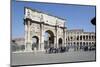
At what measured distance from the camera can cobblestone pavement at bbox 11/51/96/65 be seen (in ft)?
8.96

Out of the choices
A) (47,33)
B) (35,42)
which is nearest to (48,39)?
(47,33)

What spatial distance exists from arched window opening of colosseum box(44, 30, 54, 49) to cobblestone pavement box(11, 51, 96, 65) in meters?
0.13

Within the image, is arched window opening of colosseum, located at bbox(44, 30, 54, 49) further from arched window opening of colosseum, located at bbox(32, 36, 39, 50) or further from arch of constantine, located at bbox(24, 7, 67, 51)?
arched window opening of colosseum, located at bbox(32, 36, 39, 50)

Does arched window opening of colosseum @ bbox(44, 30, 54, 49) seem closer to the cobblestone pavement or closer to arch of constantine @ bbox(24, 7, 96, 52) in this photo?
arch of constantine @ bbox(24, 7, 96, 52)

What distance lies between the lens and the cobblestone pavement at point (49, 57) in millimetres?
2729

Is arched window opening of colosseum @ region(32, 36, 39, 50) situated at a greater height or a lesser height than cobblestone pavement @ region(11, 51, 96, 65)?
greater

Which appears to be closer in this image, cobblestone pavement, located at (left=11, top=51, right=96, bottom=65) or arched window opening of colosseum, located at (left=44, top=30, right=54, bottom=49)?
cobblestone pavement, located at (left=11, top=51, right=96, bottom=65)

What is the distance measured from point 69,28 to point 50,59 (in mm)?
485

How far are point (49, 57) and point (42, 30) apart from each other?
36cm

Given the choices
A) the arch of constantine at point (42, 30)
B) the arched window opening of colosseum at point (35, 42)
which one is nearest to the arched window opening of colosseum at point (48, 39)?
the arch of constantine at point (42, 30)

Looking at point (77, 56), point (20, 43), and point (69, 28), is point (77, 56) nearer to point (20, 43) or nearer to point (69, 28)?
point (69, 28)

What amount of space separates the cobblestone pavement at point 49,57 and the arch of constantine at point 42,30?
92mm

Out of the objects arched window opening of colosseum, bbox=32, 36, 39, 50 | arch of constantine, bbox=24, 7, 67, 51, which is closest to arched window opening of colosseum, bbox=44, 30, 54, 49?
arch of constantine, bbox=24, 7, 67, 51

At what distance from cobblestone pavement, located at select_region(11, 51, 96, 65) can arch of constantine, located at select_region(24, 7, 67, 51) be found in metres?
0.09
